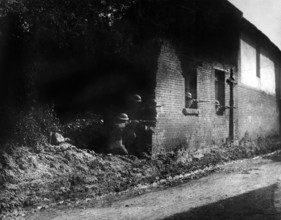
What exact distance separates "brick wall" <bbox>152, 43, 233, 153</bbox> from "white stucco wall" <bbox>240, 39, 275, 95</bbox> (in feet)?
10.4

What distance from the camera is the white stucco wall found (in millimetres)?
14758

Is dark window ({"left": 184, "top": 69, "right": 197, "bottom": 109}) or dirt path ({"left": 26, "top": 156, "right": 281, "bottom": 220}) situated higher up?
dark window ({"left": 184, "top": 69, "right": 197, "bottom": 109})

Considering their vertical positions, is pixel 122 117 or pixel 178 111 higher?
pixel 178 111

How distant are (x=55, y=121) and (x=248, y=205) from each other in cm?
444

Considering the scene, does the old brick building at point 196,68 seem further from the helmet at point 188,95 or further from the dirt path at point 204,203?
the dirt path at point 204,203

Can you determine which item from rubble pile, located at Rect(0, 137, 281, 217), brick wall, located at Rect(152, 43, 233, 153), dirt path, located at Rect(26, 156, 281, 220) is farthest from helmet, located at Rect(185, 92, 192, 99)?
dirt path, located at Rect(26, 156, 281, 220)

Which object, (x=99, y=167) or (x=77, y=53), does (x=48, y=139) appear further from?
(x=77, y=53)

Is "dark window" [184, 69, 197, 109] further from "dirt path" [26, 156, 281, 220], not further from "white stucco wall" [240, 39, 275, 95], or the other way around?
"white stucco wall" [240, 39, 275, 95]

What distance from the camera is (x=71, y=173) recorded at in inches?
256

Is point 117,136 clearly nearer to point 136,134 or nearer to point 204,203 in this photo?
point 136,134

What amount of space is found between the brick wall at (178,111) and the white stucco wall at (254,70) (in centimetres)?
316

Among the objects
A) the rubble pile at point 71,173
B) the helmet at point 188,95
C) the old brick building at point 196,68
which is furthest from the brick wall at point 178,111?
the rubble pile at point 71,173

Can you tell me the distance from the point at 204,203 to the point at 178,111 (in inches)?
177

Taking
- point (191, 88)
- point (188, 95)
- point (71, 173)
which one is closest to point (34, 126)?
point (71, 173)
